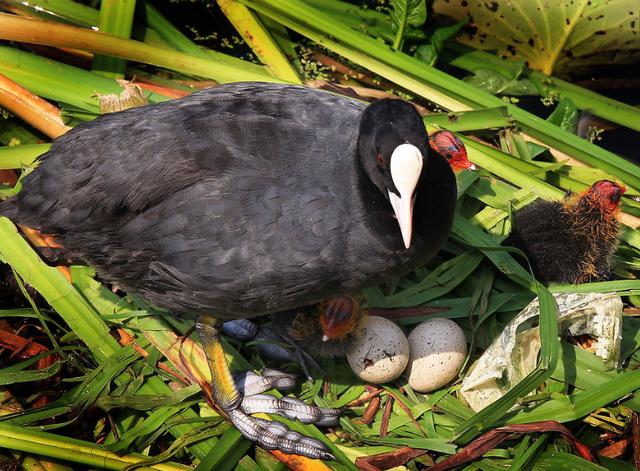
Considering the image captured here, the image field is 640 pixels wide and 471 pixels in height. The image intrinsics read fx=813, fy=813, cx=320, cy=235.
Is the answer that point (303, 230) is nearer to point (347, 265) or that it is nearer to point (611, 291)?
point (347, 265)

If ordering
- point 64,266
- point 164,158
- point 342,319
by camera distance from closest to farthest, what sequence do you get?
point 164,158 → point 342,319 → point 64,266

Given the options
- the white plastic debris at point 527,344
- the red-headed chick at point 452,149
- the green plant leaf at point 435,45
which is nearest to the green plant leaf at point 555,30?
the green plant leaf at point 435,45

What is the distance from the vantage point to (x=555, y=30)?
4125 mm

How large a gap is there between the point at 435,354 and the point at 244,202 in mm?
937

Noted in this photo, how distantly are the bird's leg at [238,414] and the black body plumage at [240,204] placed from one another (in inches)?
9.2

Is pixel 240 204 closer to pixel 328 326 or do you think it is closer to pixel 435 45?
pixel 328 326

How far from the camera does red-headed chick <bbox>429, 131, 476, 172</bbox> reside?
3396mm

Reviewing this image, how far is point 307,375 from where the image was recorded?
3.22m

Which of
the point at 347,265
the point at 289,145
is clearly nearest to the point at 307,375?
the point at 347,265

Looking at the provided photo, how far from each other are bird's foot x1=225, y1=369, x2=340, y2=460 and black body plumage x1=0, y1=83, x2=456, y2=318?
45cm

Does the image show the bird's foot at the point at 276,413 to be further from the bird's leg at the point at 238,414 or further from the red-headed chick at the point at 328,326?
the red-headed chick at the point at 328,326

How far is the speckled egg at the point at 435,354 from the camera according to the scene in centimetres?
300

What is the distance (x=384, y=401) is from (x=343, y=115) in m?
1.11

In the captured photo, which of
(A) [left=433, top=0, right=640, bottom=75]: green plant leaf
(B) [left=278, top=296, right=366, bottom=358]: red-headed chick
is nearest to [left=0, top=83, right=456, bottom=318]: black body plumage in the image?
(B) [left=278, top=296, right=366, bottom=358]: red-headed chick
